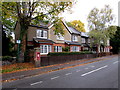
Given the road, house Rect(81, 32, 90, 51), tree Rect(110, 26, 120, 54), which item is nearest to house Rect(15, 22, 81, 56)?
house Rect(81, 32, 90, 51)

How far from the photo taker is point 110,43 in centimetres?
4656

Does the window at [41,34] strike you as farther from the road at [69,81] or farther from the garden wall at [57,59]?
the road at [69,81]

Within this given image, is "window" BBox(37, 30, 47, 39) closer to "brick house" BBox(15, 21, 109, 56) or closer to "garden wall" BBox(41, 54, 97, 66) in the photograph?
"brick house" BBox(15, 21, 109, 56)

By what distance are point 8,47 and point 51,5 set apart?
1206 cm

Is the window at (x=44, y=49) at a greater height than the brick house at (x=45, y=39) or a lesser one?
lesser

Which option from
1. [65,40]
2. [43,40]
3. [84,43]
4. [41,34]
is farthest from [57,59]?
[84,43]

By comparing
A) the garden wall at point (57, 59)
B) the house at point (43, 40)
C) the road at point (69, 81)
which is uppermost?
the house at point (43, 40)

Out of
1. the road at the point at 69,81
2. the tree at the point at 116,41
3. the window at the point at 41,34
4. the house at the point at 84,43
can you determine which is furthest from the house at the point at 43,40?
the tree at the point at 116,41

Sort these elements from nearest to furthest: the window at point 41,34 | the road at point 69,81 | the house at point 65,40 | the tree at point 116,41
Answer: the road at point 69,81 < the window at point 41,34 < the house at point 65,40 < the tree at point 116,41

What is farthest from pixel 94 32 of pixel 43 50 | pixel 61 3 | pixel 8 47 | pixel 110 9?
pixel 8 47

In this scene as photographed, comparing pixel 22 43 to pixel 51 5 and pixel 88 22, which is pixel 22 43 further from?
pixel 88 22

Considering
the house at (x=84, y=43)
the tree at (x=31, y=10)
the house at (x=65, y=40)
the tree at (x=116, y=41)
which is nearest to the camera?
the tree at (x=31, y=10)

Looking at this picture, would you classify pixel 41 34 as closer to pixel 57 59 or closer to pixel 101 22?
pixel 57 59

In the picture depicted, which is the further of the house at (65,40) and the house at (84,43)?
the house at (84,43)
